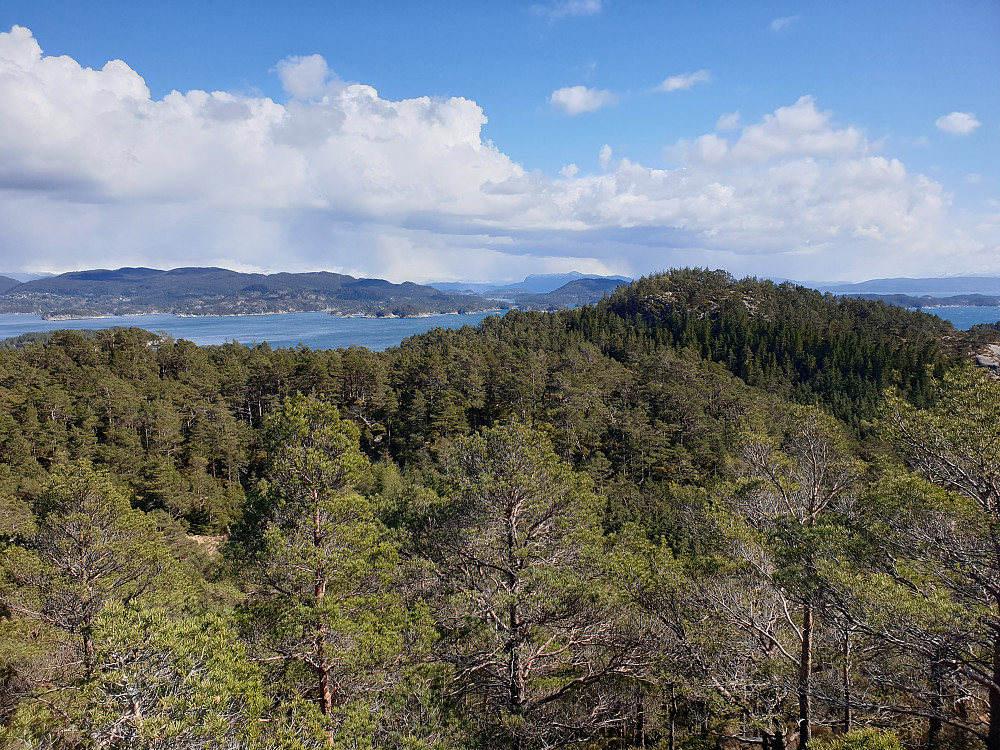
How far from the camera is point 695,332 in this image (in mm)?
88188

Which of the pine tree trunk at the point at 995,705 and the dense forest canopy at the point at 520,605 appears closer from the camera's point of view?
the pine tree trunk at the point at 995,705

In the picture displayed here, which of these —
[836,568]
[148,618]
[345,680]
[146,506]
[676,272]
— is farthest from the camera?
[676,272]

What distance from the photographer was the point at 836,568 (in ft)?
25.7

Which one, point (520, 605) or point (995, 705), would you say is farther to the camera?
point (520, 605)

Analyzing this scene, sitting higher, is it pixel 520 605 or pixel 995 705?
pixel 995 705

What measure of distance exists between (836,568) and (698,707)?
38.5 feet

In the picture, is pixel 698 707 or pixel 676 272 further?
pixel 676 272

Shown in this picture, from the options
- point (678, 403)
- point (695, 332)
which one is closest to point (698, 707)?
point (678, 403)

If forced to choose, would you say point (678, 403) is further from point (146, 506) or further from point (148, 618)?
point (148, 618)

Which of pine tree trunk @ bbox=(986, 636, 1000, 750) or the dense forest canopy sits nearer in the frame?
pine tree trunk @ bbox=(986, 636, 1000, 750)

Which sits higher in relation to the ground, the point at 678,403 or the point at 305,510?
the point at 305,510

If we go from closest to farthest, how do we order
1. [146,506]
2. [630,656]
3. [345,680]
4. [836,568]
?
1. [836,568]
2. [345,680]
3. [630,656]
4. [146,506]

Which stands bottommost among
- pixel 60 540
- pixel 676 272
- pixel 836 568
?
pixel 60 540

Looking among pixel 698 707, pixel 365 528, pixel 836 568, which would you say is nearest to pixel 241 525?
pixel 365 528
